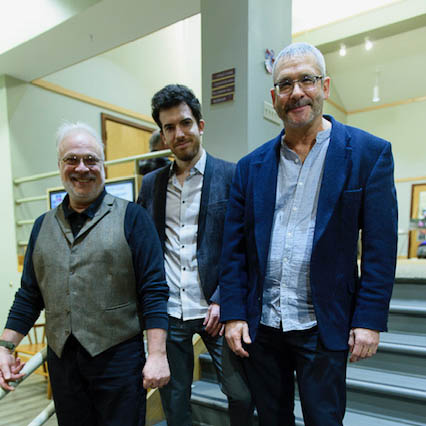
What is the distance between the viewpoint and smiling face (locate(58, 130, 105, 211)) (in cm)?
105

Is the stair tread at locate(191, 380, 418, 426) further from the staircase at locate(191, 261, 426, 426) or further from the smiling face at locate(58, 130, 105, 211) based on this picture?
the smiling face at locate(58, 130, 105, 211)

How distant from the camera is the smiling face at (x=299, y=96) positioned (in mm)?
908

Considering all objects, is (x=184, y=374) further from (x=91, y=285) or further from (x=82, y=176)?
(x=82, y=176)

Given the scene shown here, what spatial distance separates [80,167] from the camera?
1.04 metres

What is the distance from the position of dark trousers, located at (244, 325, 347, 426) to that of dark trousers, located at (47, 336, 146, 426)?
369 mm

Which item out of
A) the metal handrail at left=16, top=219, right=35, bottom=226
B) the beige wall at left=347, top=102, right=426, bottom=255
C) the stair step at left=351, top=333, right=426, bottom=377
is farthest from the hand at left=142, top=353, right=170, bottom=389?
the beige wall at left=347, top=102, right=426, bottom=255

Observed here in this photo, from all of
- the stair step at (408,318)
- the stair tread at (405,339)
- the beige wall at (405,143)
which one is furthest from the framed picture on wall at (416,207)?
the stair tread at (405,339)

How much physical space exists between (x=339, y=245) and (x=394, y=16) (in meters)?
4.57

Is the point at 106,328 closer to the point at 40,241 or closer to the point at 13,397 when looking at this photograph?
the point at 40,241

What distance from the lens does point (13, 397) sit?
114 inches

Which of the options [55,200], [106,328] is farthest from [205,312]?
[55,200]

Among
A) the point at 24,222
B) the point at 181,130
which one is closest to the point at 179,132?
the point at 181,130

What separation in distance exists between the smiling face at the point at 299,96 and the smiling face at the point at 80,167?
61 centimetres

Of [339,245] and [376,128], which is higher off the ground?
[376,128]
